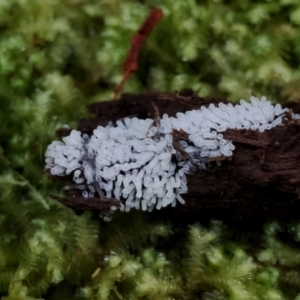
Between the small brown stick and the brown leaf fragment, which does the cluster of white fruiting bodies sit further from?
the small brown stick

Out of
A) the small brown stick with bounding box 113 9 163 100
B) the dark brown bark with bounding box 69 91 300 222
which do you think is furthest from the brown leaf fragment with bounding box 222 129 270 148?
the small brown stick with bounding box 113 9 163 100

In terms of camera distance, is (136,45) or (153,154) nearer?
(153,154)

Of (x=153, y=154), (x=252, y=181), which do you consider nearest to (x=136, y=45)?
(x=153, y=154)

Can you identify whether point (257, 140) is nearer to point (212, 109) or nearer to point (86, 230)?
point (212, 109)

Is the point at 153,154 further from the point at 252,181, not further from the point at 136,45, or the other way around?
the point at 136,45

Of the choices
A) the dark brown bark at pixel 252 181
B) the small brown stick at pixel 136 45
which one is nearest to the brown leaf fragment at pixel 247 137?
the dark brown bark at pixel 252 181

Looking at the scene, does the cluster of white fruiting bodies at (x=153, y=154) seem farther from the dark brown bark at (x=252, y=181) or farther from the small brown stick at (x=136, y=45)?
the small brown stick at (x=136, y=45)

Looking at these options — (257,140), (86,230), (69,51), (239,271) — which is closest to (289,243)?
(239,271)
